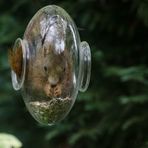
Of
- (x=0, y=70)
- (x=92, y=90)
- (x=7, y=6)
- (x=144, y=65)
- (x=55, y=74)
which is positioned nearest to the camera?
(x=55, y=74)

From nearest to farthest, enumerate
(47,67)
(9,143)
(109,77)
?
(47,67) < (9,143) < (109,77)

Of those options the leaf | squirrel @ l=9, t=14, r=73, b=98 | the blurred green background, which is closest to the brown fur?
squirrel @ l=9, t=14, r=73, b=98

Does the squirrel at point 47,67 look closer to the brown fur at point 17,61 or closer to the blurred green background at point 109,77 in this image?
the brown fur at point 17,61

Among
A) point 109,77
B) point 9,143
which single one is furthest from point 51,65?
point 109,77

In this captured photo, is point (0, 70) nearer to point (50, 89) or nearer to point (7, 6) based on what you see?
point (7, 6)

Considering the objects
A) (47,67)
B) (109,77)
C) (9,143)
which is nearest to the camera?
(47,67)

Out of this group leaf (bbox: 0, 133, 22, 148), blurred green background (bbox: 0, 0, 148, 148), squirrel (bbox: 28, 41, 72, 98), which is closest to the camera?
squirrel (bbox: 28, 41, 72, 98)

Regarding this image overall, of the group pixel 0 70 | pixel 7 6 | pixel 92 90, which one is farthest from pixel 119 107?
pixel 7 6

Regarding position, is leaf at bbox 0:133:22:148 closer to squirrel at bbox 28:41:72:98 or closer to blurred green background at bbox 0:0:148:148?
blurred green background at bbox 0:0:148:148

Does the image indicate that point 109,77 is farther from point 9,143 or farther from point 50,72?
point 50,72
